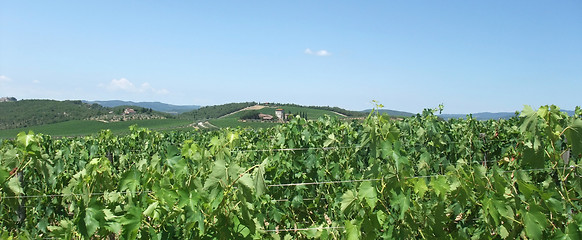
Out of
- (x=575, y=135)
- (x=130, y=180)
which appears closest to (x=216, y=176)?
(x=130, y=180)

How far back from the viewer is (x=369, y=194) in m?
2.10

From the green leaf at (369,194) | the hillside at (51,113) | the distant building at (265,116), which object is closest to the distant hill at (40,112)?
the hillside at (51,113)

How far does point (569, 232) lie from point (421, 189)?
0.87 m

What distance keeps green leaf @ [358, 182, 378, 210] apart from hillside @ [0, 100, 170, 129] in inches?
2269

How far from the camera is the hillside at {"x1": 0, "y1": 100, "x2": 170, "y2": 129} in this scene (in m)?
54.9

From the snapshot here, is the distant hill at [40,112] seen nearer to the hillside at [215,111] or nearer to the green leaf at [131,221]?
the hillside at [215,111]

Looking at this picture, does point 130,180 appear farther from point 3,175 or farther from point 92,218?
point 3,175

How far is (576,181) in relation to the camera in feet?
7.59

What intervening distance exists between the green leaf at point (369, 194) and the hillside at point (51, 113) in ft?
189

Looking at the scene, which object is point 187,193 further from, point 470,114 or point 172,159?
point 470,114

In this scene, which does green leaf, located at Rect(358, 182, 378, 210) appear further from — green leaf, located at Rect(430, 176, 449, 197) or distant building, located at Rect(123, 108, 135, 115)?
distant building, located at Rect(123, 108, 135, 115)

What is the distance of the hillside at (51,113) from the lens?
54938mm

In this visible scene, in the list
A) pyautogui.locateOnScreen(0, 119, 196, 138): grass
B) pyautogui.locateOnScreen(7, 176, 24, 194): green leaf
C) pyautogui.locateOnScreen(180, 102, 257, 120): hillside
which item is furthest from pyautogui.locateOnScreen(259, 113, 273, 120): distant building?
pyautogui.locateOnScreen(7, 176, 24, 194): green leaf

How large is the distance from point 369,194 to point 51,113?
69554 millimetres
